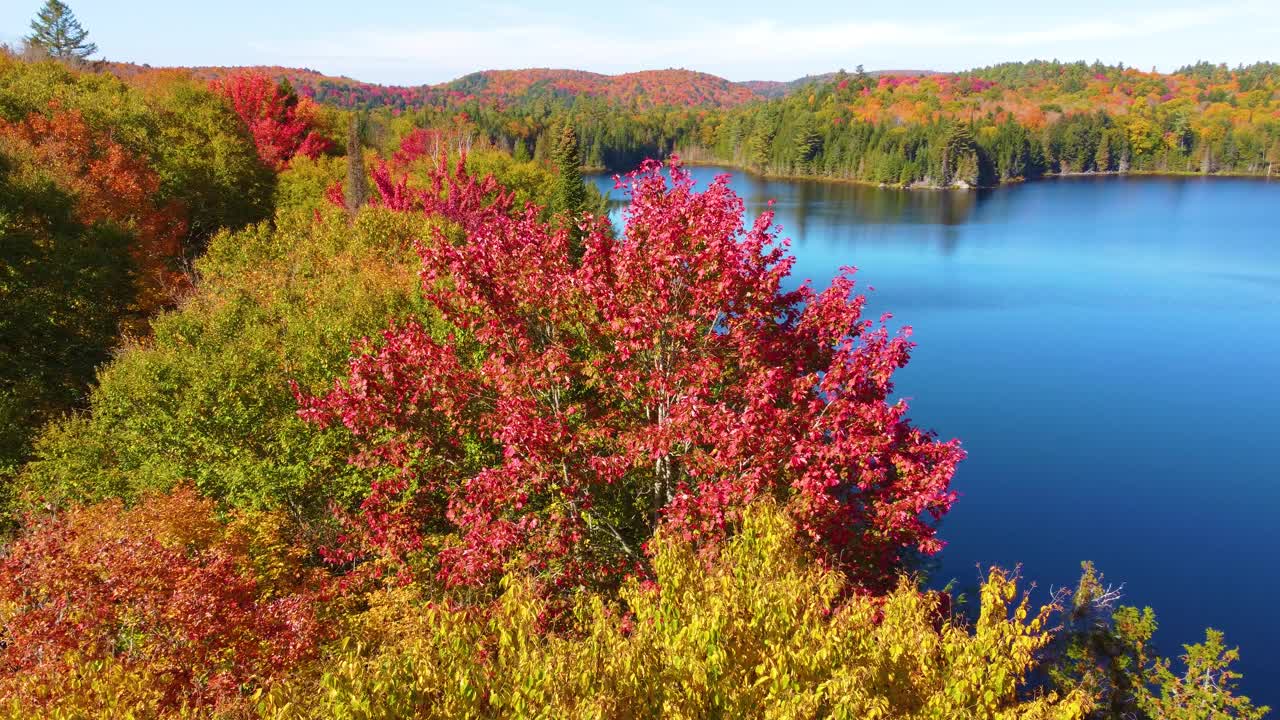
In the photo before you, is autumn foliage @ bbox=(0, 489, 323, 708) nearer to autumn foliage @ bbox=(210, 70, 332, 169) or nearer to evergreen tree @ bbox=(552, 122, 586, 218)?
autumn foliage @ bbox=(210, 70, 332, 169)

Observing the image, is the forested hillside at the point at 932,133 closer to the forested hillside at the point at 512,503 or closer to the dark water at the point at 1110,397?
the dark water at the point at 1110,397

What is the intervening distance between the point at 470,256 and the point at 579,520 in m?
3.86

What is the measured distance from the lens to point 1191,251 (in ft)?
202

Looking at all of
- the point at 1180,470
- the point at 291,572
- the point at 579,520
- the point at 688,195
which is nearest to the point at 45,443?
the point at 291,572

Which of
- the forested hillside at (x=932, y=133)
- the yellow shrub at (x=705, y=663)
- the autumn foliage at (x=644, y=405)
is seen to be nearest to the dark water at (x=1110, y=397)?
the autumn foliage at (x=644, y=405)

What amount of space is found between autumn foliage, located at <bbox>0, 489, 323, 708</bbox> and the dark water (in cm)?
1864

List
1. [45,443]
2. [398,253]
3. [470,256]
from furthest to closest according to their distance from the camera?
[398,253]
[45,443]
[470,256]

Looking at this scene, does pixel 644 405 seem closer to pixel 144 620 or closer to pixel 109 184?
pixel 144 620

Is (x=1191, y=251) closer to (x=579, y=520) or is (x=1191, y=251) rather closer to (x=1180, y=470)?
(x=1180, y=470)

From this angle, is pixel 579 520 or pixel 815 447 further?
pixel 579 520

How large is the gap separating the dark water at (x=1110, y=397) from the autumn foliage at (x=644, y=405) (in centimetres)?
1375

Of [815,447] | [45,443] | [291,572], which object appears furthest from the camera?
[45,443]

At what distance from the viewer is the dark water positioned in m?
21.9

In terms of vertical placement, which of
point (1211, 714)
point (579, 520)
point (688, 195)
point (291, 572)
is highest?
point (688, 195)
